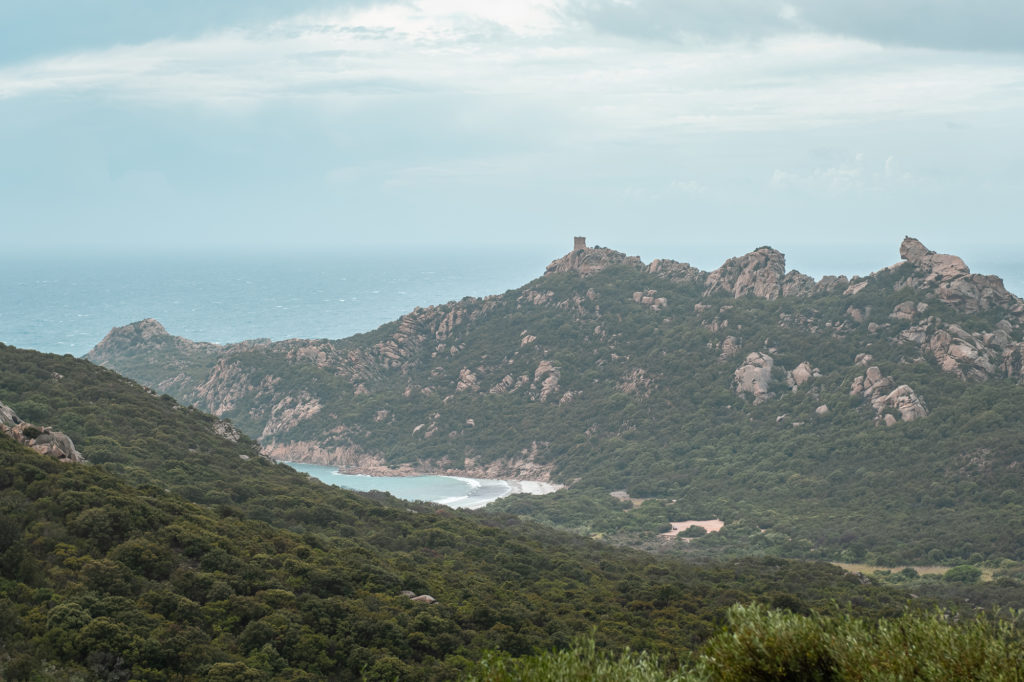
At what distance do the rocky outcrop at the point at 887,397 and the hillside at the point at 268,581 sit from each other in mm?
37306

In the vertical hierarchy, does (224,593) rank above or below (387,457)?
above

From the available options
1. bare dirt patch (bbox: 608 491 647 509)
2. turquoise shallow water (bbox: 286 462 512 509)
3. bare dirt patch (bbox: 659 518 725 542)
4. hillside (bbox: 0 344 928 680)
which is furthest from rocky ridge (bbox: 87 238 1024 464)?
hillside (bbox: 0 344 928 680)

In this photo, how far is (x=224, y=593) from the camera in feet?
98.5

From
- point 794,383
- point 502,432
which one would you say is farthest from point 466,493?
point 794,383

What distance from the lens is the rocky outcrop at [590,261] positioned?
13250cm

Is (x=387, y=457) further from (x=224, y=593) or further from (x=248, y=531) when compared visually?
(x=224, y=593)

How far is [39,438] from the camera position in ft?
128

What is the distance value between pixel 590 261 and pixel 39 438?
101m

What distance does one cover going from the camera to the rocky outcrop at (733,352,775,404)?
9869 cm

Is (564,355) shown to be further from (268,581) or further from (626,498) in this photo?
(268,581)

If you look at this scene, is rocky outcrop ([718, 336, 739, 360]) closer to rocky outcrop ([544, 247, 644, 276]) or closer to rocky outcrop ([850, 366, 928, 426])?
rocky outcrop ([850, 366, 928, 426])

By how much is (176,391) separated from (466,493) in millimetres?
55947

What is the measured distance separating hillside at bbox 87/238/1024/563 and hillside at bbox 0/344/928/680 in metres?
24.2

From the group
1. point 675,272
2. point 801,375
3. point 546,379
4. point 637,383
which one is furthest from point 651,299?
point 801,375
